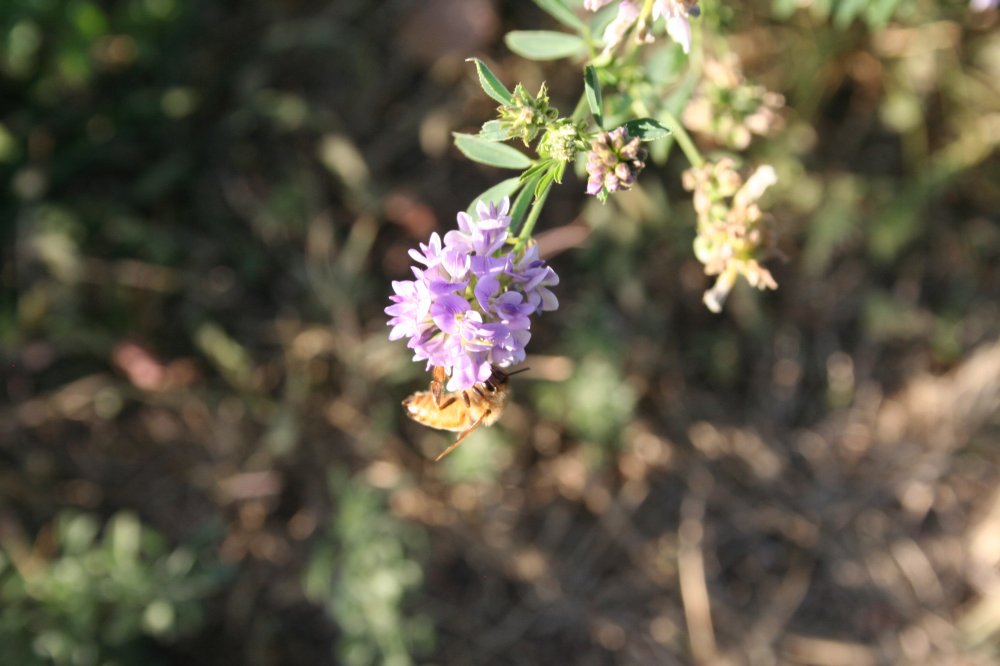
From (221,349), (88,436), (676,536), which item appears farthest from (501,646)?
(88,436)

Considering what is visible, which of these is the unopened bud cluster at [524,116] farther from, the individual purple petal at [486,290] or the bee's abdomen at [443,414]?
the bee's abdomen at [443,414]

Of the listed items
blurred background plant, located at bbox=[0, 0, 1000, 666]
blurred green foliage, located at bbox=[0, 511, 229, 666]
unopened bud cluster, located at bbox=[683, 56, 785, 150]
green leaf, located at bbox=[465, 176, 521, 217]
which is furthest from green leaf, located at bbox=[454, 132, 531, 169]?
blurred green foliage, located at bbox=[0, 511, 229, 666]

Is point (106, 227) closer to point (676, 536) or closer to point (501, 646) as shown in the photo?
point (501, 646)

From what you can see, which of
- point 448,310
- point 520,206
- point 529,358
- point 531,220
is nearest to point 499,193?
point 520,206

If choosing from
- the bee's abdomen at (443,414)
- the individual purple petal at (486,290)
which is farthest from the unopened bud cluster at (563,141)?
the bee's abdomen at (443,414)

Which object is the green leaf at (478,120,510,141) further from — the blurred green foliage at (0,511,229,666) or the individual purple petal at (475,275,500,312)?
the blurred green foliage at (0,511,229,666)
